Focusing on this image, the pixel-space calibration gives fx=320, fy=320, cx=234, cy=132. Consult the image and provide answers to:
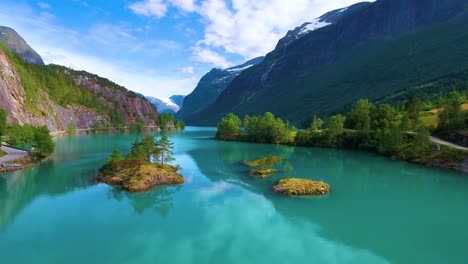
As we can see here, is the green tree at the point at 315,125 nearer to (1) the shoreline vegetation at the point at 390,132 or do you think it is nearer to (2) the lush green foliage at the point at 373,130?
(2) the lush green foliage at the point at 373,130

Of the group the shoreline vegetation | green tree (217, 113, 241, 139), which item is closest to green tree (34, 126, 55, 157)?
the shoreline vegetation

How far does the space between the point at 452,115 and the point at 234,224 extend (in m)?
76.3

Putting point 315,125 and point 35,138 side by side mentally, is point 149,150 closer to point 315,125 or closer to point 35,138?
point 35,138

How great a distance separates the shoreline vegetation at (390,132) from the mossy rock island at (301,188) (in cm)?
3438

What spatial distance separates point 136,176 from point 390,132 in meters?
68.1

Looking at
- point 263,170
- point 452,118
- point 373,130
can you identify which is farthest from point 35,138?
point 452,118

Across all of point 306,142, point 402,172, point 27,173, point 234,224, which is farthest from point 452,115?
point 27,173

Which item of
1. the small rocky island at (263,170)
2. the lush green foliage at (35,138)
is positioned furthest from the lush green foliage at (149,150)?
the lush green foliage at (35,138)

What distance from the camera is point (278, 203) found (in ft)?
134

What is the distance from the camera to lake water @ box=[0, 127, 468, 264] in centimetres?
2662

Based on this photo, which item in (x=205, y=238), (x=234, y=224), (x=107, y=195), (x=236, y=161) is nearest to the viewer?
(x=205, y=238)

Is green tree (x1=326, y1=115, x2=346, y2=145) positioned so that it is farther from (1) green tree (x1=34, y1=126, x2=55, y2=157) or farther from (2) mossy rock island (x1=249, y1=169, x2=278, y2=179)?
(1) green tree (x1=34, y1=126, x2=55, y2=157)

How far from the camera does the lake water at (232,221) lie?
26.6 m

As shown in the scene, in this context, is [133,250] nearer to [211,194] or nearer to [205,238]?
[205,238]
